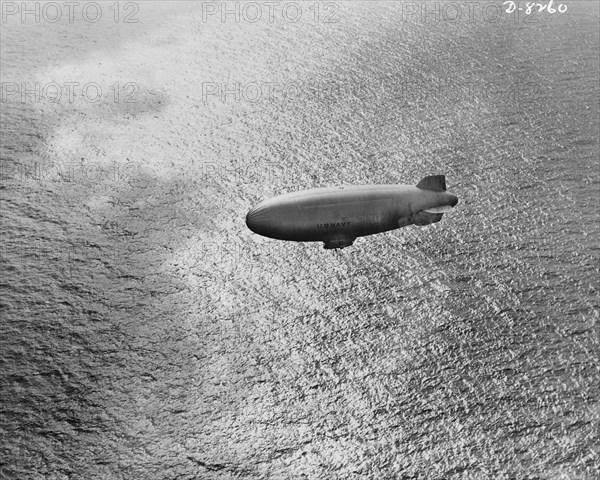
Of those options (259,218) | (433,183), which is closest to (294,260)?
(259,218)

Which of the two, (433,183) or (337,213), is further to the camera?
(433,183)

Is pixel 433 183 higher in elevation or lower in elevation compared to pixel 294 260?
higher

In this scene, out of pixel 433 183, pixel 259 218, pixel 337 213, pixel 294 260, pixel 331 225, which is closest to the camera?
pixel 259 218

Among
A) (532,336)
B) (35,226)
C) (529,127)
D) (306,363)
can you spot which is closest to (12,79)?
(35,226)

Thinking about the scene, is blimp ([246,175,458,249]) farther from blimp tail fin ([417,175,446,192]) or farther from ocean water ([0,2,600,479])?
ocean water ([0,2,600,479])

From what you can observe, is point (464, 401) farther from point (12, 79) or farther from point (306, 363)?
point (12, 79)

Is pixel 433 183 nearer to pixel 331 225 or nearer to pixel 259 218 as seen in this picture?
pixel 331 225
